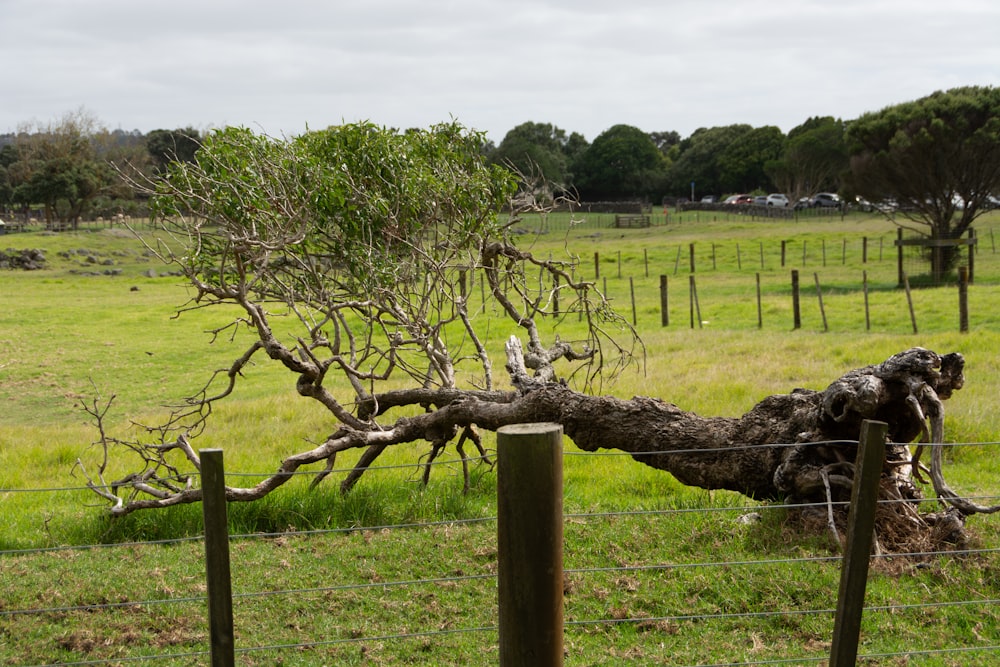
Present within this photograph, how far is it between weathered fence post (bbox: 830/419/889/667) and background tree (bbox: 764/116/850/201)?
8248 cm

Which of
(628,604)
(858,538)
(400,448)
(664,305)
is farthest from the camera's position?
(664,305)

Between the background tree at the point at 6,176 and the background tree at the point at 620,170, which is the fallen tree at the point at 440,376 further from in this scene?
the background tree at the point at 620,170

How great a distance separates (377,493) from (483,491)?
104 cm

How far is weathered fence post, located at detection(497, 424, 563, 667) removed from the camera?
10.9ft

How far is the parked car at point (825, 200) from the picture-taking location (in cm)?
7456

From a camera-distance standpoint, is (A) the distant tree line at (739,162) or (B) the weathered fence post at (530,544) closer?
(B) the weathered fence post at (530,544)

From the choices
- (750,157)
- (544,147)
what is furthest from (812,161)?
(544,147)

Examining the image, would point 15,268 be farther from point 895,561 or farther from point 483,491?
point 895,561

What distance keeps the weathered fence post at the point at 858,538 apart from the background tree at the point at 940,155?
36.6 m

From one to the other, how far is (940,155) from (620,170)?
60082mm

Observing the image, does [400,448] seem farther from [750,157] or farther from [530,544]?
[750,157]

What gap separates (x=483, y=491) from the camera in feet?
28.4

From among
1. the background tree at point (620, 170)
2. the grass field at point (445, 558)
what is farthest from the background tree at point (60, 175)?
the grass field at point (445, 558)

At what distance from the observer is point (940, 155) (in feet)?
122
